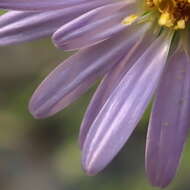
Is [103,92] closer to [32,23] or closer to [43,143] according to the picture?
[32,23]

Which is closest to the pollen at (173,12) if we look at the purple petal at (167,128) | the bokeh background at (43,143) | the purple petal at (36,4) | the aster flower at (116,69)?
the aster flower at (116,69)

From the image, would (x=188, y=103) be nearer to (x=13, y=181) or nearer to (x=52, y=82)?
(x=52, y=82)

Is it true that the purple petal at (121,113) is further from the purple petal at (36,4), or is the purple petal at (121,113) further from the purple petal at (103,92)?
the purple petal at (36,4)

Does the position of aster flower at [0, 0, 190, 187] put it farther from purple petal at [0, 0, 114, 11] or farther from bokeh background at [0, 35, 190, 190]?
bokeh background at [0, 35, 190, 190]

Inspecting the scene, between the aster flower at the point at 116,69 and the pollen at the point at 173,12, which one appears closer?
the aster flower at the point at 116,69

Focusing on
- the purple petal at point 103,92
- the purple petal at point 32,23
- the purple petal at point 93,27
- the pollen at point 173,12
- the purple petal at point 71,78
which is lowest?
the purple petal at point 103,92

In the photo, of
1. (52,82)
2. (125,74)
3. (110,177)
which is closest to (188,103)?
(125,74)

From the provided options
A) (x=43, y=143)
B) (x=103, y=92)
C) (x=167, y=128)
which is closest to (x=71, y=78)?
(x=103, y=92)
